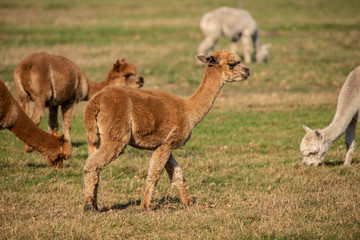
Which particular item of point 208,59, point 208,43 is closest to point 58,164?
point 208,59

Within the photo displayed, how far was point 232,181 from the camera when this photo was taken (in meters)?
9.38

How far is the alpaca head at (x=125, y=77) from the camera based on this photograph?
12648mm

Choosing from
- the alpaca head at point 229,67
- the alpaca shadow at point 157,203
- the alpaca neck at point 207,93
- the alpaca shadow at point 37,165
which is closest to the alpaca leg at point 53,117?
the alpaca shadow at point 37,165

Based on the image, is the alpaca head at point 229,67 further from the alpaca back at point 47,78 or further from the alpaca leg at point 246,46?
the alpaca leg at point 246,46

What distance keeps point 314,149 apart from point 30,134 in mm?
5530

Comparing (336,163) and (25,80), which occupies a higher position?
(25,80)

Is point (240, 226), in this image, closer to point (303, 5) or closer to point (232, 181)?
point (232, 181)

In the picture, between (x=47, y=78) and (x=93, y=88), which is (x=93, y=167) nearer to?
(x=47, y=78)

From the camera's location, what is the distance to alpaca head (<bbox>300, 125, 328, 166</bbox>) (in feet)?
34.0

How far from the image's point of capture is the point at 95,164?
6.82 m

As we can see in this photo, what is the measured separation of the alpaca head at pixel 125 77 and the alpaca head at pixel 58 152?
Result: 3.45 meters

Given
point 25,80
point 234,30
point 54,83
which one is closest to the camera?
point 25,80

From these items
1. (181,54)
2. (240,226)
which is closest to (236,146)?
(240,226)

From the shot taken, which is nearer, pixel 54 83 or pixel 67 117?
pixel 54 83
